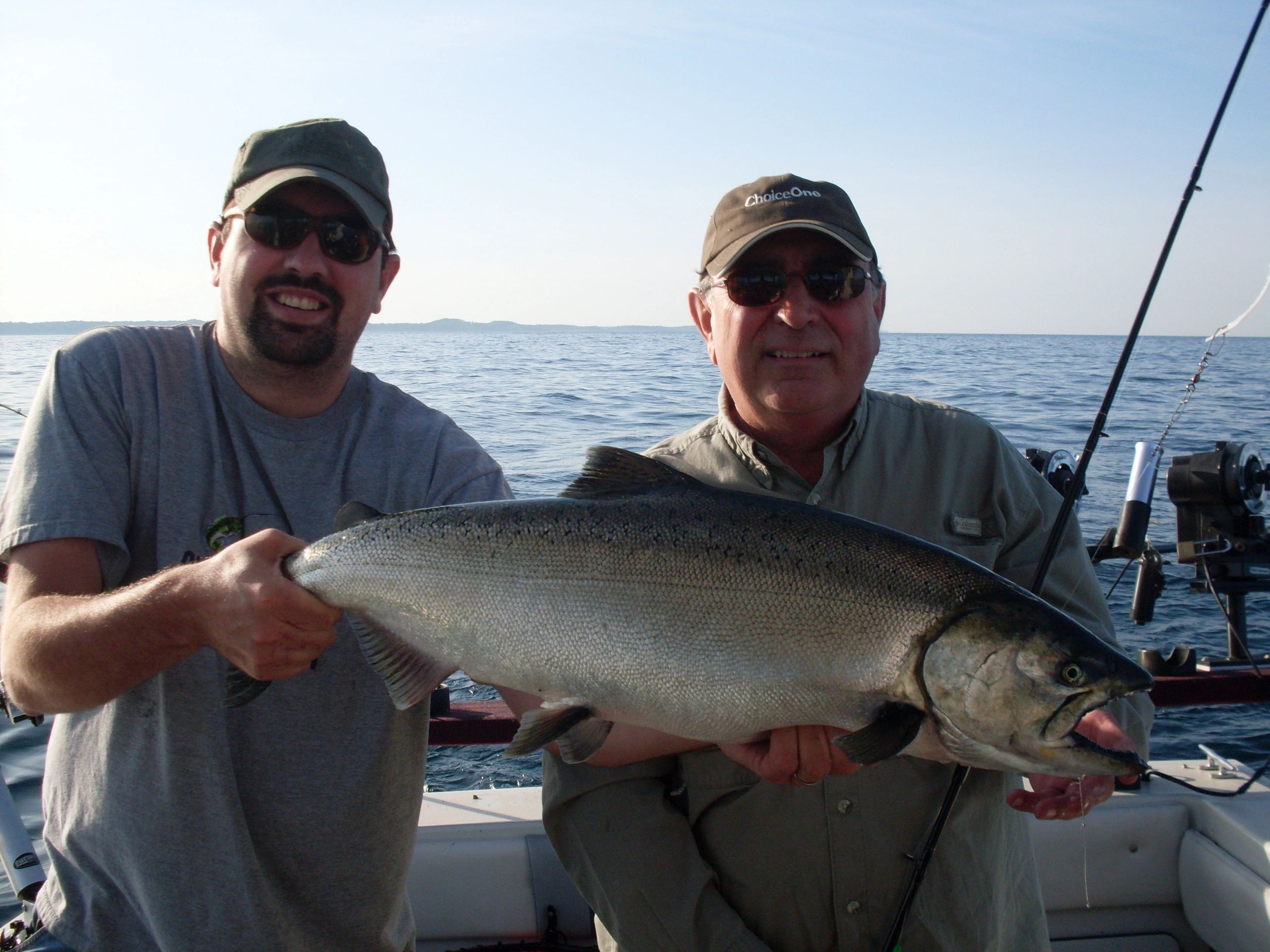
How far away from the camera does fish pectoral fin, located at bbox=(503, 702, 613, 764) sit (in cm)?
254

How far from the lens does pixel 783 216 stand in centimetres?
311

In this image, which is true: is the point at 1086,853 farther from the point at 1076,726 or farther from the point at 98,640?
the point at 98,640

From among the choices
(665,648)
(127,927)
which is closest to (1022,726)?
(665,648)

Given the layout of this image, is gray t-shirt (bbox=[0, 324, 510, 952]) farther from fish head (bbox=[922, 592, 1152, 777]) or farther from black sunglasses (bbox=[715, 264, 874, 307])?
fish head (bbox=[922, 592, 1152, 777])

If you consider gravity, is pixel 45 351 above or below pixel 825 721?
below

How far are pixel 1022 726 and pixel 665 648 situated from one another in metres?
0.95

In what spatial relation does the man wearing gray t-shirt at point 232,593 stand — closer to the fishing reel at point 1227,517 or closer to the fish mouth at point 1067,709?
the fish mouth at point 1067,709

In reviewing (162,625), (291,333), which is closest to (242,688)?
(162,625)

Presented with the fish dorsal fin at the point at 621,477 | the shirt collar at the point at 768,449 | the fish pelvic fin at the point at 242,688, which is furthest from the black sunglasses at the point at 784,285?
the fish pelvic fin at the point at 242,688

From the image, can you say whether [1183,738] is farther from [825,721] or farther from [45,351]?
[45,351]

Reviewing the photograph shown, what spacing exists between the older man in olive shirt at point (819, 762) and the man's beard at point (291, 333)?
1.23m

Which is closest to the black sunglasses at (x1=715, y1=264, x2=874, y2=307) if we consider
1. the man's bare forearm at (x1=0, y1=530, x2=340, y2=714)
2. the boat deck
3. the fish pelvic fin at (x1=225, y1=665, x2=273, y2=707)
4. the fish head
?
the fish head

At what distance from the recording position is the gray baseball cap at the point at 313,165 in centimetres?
307

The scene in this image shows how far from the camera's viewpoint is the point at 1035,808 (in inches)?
105
